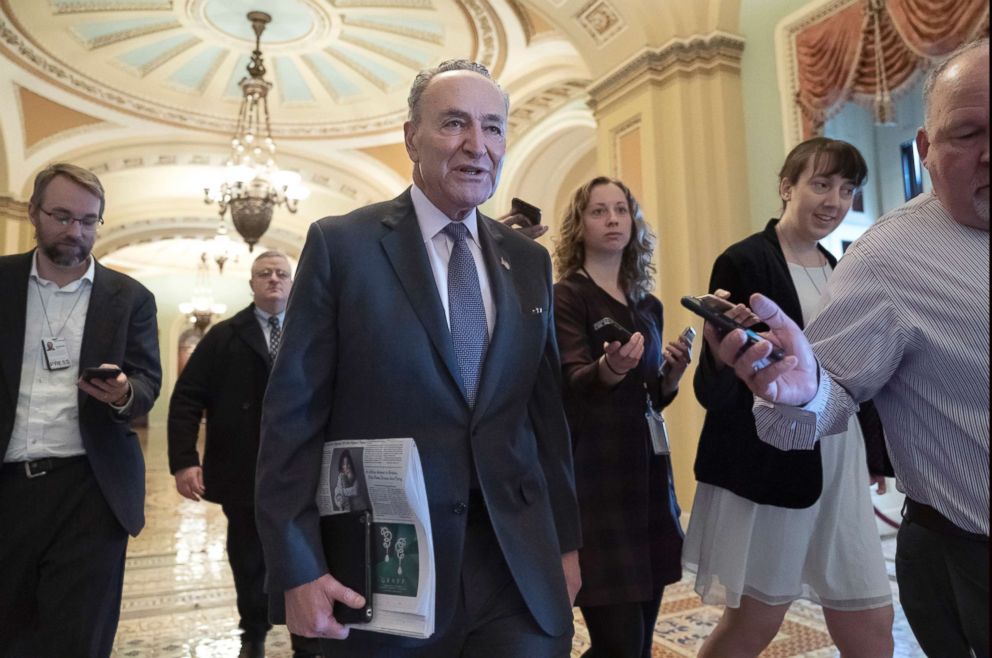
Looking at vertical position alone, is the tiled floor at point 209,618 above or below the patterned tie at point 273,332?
below

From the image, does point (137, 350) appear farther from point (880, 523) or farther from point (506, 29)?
point (506, 29)

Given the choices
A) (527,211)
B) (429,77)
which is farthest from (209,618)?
(429,77)

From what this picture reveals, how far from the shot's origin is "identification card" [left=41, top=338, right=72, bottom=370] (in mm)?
2203

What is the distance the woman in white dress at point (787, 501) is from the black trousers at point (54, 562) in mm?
1712

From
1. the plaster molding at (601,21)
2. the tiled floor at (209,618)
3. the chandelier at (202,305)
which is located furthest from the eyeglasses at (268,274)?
the chandelier at (202,305)

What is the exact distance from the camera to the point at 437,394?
1.33 metres

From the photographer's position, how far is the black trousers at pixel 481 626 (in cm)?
130

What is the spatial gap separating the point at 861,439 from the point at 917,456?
86cm

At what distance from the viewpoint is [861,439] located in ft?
6.77

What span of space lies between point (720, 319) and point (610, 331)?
3.27ft

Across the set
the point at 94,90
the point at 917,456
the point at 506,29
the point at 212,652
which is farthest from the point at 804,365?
the point at 94,90

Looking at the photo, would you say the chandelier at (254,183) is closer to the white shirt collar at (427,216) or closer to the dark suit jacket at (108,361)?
the dark suit jacket at (108,361)

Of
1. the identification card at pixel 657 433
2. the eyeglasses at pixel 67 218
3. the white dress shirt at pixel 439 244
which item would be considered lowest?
the identification card at pixel 657 433

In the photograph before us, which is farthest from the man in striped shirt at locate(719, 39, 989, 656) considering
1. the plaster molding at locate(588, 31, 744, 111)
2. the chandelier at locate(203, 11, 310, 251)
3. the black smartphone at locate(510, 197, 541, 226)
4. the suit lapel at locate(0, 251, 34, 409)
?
the chandelier at locate(203, 11, 310, 251)
